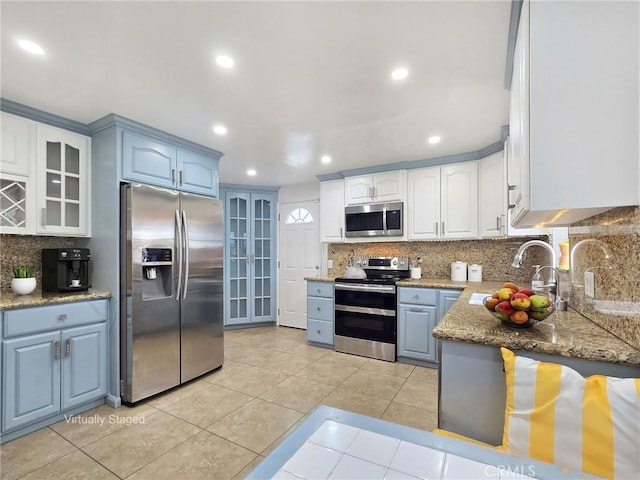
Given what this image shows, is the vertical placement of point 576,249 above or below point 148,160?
below

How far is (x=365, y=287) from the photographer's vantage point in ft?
11.6

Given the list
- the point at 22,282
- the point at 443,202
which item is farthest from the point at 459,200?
the point at 22,282

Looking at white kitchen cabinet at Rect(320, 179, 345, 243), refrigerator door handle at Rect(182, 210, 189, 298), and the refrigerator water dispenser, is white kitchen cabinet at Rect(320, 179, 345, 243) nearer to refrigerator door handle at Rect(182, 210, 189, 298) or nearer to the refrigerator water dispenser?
refrigerator door handle at Rect(182, 210, 189, 298)

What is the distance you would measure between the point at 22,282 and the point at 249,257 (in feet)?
9.52

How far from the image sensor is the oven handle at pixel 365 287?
3406mm

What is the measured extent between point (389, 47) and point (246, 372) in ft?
10.1

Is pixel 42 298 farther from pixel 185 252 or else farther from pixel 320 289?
pixel 320 289

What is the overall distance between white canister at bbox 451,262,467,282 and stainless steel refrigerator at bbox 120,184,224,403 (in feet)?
8.84

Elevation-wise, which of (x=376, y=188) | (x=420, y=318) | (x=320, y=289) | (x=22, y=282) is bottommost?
(x=420, y=318)

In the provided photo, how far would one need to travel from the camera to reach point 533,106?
3.46ft

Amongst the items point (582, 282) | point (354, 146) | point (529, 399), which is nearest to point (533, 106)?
point (529, 399)

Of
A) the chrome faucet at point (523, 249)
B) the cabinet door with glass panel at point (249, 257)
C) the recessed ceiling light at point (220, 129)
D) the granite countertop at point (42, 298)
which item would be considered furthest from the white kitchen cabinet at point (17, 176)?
the chrome faucet at point (523, 249)

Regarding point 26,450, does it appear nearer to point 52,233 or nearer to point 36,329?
point 36,329

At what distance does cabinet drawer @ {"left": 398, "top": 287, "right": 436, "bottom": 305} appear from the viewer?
3190 millimetres
